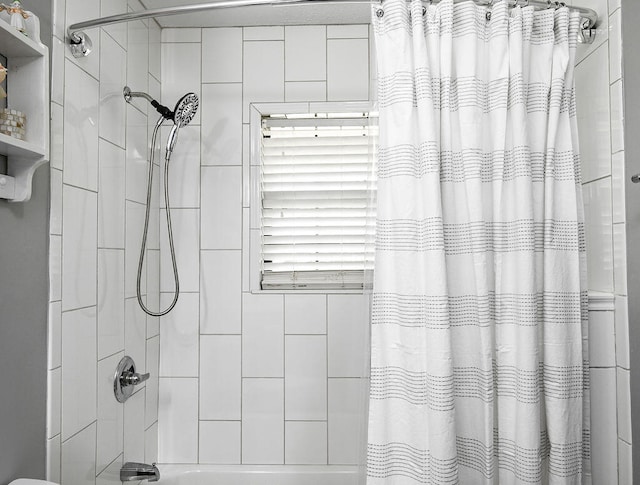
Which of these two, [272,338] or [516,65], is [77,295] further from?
[516,65]

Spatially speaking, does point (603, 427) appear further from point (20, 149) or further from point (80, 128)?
point (80, 128)

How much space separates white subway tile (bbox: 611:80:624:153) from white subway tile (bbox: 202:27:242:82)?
4.96 feet

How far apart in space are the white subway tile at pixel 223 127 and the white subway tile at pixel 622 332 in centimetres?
160

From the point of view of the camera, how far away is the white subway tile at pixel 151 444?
2.05 m

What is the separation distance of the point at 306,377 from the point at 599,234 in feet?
4.31

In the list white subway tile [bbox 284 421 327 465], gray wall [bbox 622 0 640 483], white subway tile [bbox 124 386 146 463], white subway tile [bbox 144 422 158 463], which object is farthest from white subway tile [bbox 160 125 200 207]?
gray wall [bbox 622 0 640 483]

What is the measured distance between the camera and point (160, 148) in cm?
220

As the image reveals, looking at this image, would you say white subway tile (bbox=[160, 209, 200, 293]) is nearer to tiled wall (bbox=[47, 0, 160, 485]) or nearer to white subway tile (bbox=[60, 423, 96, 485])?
tiled wall (bbox=[47, 0, 160, 485])

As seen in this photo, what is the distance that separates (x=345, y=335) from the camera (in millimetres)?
2164

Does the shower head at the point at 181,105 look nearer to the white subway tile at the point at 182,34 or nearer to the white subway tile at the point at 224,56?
the white subway tile at the point at 224,56

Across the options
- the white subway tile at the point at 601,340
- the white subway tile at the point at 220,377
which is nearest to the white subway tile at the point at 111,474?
the white subway tile at the point at 220,377

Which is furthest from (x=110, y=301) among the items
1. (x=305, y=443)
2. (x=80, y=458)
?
(x=305, y=443)

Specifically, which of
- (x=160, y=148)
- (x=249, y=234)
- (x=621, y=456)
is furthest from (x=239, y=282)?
(x=621, y=456)

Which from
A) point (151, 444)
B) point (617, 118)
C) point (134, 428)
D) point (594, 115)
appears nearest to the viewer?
point (617, 118)
